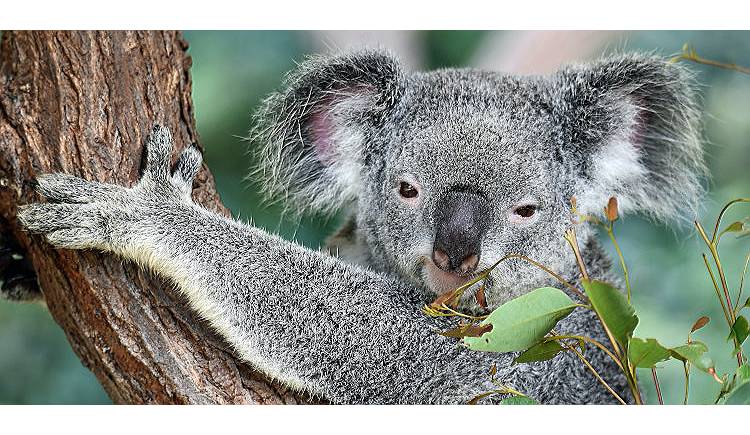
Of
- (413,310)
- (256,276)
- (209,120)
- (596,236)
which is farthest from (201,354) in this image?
(596,236)

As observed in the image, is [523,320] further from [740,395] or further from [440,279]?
[740,395]

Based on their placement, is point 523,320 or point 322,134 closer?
point 523,320

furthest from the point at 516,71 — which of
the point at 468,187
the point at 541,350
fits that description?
Answer: the point at 541,350

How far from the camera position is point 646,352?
1.78 metres

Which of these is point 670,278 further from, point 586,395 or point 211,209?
point 211,209

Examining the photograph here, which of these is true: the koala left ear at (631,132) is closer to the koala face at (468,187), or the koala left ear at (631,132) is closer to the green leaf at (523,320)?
the koala face at (468,187)

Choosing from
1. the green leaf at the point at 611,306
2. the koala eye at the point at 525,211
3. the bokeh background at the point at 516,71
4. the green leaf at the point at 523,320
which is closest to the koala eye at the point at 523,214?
the koala eye at the point at 525,211

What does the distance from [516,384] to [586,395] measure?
0.31 meters

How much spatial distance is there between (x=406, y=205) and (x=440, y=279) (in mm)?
253

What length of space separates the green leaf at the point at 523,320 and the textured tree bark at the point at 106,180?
2.38 feet

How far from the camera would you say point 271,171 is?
8.41ft

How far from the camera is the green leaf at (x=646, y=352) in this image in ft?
5.79
